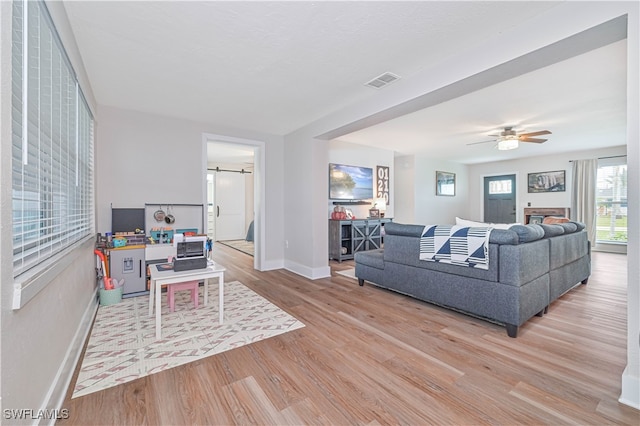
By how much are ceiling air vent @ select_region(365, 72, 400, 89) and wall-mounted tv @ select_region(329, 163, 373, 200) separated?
291 centimetres

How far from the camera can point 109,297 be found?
10.2 ft

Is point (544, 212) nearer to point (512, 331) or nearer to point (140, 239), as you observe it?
point (512, 331)

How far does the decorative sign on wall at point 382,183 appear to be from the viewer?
6691 millimetres

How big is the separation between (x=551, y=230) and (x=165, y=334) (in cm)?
392

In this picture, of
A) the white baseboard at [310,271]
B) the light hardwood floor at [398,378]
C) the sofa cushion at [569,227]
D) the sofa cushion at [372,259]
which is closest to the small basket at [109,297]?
the light hardwood floor at [398,378]

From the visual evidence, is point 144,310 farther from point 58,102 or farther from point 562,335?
point 562,335

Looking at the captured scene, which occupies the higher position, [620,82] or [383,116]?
[620,82]

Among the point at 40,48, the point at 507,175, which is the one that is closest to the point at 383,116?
the point at 40,48

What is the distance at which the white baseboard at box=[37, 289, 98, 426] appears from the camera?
141cm

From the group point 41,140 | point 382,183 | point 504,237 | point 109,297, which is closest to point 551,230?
point 504,237

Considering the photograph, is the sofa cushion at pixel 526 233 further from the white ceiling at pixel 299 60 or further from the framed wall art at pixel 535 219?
the framed wall art at pixel 535 219

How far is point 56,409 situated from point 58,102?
1782 millimetres

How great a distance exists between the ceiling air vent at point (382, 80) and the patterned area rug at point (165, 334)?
8.21 feet

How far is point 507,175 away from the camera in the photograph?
8.30m
